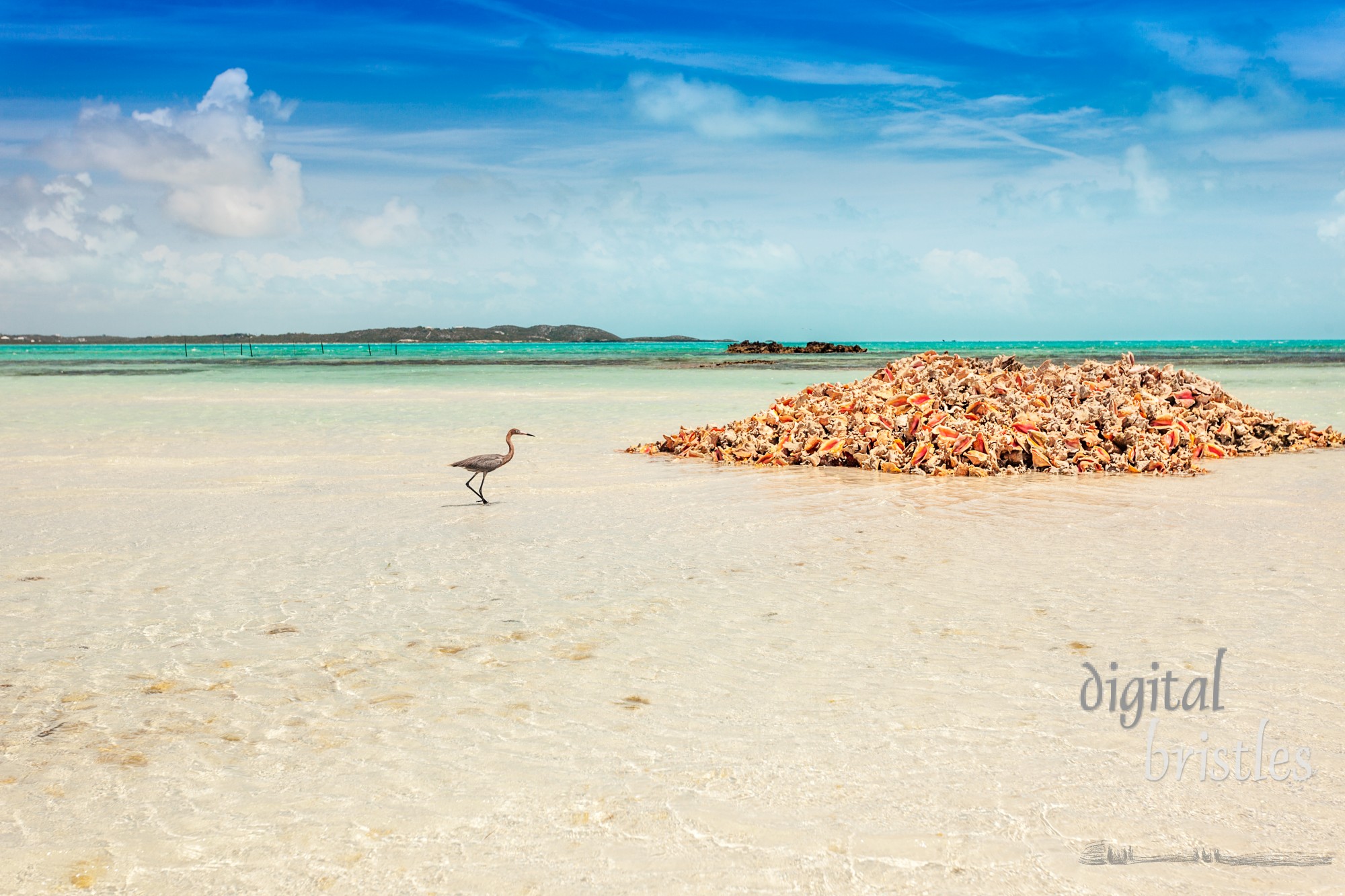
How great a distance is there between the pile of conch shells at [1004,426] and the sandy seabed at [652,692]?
2419mm

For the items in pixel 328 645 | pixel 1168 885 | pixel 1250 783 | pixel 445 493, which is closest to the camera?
pixel 1168 885

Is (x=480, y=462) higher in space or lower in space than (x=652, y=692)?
higher

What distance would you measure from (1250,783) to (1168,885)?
84 cm

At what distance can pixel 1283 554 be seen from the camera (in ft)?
23.8

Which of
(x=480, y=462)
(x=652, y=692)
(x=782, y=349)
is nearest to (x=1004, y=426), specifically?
(x=480, y=462)

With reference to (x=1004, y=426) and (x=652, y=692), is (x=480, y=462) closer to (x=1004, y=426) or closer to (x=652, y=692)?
(x=652, y=692)

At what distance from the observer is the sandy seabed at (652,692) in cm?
319

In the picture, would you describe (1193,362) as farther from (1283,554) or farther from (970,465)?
(1283,554)

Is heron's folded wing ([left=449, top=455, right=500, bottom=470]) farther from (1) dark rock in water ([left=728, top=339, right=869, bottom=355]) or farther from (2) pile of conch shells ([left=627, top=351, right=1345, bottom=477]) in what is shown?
(1) dark rock in water ([left=728, top=339, right=869, bottom=355])

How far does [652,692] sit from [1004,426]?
9.71 meters

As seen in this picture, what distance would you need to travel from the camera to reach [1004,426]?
12938 mm

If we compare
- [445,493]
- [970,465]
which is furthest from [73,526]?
[970,465]

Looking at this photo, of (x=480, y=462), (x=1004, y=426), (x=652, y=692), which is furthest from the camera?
(x=1004, y=426)

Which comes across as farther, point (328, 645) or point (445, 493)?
point (445, 493)
